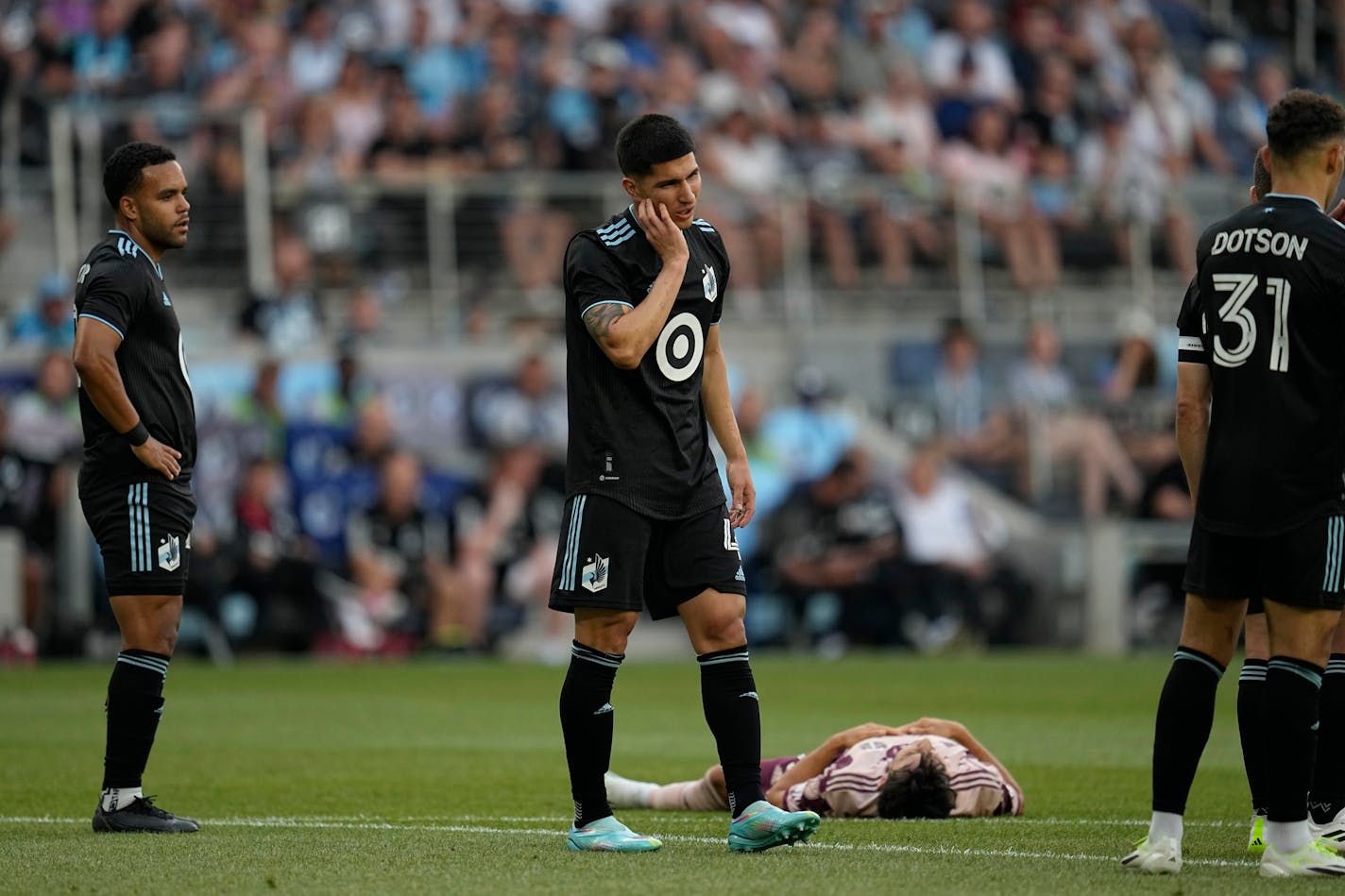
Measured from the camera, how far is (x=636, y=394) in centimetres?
680

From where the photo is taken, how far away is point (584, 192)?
68.7 feet

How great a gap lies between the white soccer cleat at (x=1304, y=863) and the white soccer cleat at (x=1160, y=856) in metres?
0.25

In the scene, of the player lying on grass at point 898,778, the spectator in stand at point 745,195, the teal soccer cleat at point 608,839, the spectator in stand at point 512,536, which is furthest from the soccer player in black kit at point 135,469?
the spectator in stand at point 745,195

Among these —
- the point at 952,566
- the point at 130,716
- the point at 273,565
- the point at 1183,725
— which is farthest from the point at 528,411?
the point at 1183,725

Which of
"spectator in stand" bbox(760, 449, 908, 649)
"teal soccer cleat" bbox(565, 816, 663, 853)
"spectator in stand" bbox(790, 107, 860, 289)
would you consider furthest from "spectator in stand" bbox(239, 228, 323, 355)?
"teal soccer cleat" bbox(565, 816, 663, 853)

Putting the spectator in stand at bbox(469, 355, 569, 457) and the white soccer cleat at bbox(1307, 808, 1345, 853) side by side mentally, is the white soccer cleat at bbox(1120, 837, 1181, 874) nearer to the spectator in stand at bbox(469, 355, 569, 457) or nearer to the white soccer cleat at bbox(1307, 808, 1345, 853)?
the white soccer cleat at bbox(1307, 808, 1345, 853)

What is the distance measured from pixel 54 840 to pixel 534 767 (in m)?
3.27

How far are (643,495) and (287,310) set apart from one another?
13383 mm

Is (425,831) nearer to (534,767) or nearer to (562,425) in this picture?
(534,767)

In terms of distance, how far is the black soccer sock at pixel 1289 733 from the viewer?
6.07 metres

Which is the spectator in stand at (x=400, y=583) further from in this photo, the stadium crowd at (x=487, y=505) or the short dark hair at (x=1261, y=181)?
the short dark hair at (x=1261, y=181)

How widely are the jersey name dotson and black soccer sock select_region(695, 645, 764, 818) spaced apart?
6.48ft

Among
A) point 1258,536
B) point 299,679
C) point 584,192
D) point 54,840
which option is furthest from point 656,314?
point 584,192

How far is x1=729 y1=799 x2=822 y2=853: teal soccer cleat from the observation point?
6414 millimetres
